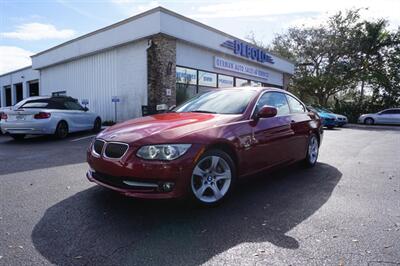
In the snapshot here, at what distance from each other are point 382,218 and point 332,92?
99.4ft

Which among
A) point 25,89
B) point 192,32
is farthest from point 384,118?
point 25,89

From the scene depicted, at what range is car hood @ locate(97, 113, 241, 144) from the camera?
138 inches

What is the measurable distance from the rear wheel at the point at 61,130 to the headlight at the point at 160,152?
784cm

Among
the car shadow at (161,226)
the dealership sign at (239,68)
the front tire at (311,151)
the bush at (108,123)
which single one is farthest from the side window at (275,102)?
the dealership sign at (239,68)

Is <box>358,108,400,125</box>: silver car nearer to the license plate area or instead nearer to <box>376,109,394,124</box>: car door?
<box>376,109,394,124</box>: car door

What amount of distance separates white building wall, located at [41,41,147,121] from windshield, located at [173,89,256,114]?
956 centimetres

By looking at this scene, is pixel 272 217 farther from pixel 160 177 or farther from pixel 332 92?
pixel 332 92

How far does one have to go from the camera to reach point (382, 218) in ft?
11.8

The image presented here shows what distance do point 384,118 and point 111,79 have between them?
2094cm

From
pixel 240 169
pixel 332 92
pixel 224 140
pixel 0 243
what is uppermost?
pixel 332 92

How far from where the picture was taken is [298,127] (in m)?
5.52

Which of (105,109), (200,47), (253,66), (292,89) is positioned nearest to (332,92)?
(292,89)

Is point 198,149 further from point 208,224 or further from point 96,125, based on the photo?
point 96,125

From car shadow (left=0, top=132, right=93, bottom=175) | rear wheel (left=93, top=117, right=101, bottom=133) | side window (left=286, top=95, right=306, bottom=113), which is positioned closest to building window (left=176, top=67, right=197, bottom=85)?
rear wheel (left=93, top=117, right=101, bottom=133)
